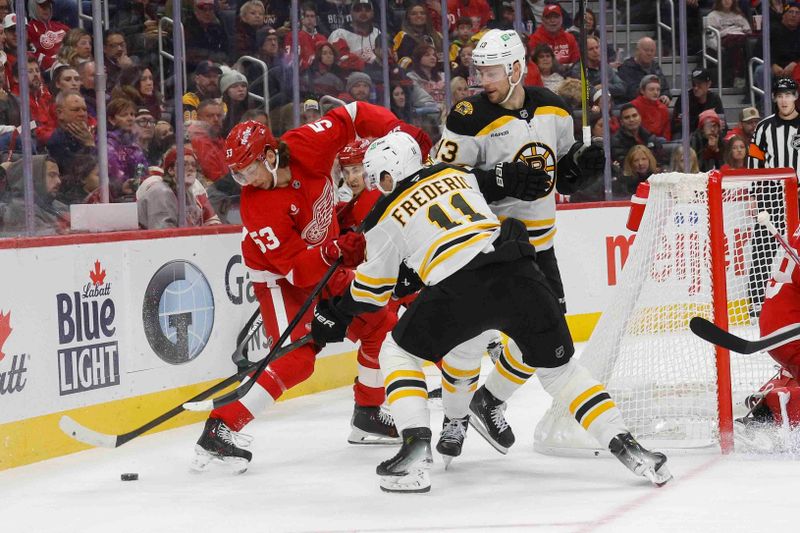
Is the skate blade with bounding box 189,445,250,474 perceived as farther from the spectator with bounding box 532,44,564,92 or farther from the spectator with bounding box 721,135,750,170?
the spectator with bounding box 721,135,750,170

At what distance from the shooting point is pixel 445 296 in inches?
123

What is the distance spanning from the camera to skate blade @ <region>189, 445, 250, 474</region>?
359 centimetres

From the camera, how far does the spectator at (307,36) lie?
5.47 m

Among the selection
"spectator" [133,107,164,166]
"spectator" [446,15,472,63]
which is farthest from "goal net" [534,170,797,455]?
"spectator" [446,15,472,63]

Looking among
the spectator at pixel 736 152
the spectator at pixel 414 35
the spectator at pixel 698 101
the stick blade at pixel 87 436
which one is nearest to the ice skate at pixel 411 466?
the stick blade at pixel 87 436

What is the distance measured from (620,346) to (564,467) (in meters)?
0.50

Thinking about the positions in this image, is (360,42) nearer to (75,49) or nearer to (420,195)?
(75,49)

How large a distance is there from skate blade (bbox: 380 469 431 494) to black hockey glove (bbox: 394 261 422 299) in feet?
1.96

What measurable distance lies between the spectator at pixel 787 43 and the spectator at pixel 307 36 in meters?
3.08

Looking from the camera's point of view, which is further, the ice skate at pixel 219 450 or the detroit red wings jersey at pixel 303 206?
the detroit red wings jersey at pixel 303 206

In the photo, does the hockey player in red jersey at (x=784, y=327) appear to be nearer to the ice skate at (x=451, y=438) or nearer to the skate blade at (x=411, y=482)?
the ice skate at (x=451, y=438)

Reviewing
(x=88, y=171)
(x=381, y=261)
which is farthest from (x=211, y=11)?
(x=381, y=261)

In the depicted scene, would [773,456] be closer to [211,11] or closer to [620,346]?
[620,346]

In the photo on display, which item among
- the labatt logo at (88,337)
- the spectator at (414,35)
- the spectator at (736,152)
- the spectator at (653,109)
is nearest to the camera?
the labatt logo at (88,337)
